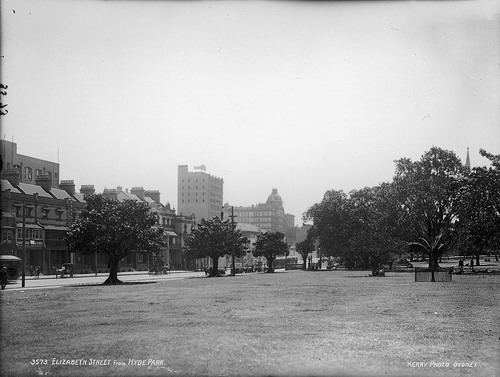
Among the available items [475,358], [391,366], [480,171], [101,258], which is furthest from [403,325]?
[101,258]

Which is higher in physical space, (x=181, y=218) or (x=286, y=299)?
(x=181, y=218)

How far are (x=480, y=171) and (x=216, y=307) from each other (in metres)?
38.9

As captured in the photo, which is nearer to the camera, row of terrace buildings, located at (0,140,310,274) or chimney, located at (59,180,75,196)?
row of terrace buildings, located at (0,140,310,274)

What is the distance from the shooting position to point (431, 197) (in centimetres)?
6188

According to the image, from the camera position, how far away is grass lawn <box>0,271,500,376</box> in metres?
10.4

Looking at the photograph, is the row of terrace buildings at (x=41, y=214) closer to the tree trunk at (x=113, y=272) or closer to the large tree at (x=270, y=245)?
the tree trunk at (x=113, y=272)

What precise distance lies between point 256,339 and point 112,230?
32.0 m

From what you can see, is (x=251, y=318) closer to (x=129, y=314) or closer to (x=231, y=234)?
(x=129, y=314)

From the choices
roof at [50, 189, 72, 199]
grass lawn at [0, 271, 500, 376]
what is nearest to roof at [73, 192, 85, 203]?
roof at [50, 189, 72, 199]

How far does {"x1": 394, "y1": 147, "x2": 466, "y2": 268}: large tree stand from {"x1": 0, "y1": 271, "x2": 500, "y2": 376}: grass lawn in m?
41.0

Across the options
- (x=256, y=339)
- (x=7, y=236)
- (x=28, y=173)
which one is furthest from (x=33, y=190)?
(x=256, y=339)

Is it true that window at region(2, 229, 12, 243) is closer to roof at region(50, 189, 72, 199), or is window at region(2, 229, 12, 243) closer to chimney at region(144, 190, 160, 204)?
roof at region(50, 189, 72, 199)

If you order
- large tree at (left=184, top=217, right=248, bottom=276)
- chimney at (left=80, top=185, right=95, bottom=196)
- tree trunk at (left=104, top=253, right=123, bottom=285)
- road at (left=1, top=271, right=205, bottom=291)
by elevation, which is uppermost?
chimney at (left=80, top=185, right=95, bottom=196)

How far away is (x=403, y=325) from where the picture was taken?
630 inches
